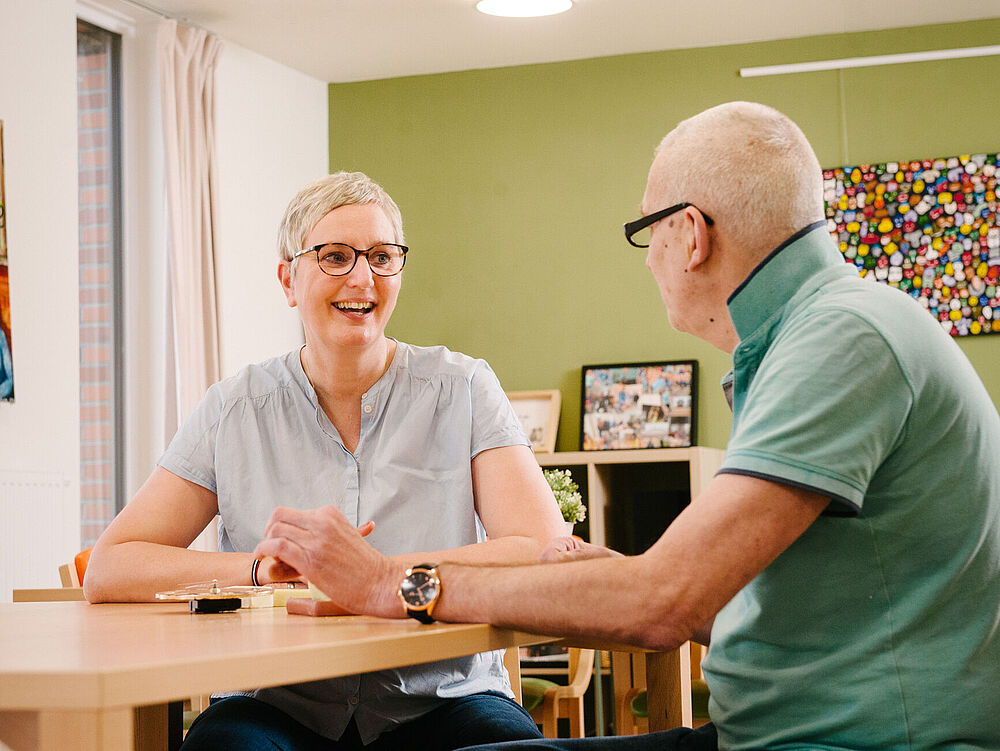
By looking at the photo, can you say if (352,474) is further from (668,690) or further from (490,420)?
(668,690)

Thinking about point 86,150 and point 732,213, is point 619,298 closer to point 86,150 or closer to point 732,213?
point 86,150

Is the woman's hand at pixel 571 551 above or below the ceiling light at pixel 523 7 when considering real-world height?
below

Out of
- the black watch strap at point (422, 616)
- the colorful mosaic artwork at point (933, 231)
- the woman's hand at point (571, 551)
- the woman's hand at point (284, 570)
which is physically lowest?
the black watch strap at point (422, 616)

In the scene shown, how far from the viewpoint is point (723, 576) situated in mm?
1240

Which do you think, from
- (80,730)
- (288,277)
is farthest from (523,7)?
(80,730)

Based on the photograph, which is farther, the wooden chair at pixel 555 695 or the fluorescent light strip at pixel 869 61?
the fluorescent light strip at pixel 869 61

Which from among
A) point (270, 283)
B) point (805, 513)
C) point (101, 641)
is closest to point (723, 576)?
point (805, 513)

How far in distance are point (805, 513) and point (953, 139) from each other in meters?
4.63

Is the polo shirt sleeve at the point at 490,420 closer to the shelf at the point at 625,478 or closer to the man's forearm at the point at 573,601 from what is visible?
the man's forearm at the point at 573,601

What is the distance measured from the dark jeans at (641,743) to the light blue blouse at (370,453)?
1.40 ft

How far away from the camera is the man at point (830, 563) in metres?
1.24

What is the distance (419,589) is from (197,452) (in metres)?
0.82

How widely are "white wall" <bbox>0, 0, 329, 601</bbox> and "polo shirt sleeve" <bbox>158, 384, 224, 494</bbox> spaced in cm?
239

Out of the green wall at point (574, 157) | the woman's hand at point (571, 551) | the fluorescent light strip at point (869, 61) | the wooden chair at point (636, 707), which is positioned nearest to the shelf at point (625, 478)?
the green wall at point (574, 157)
